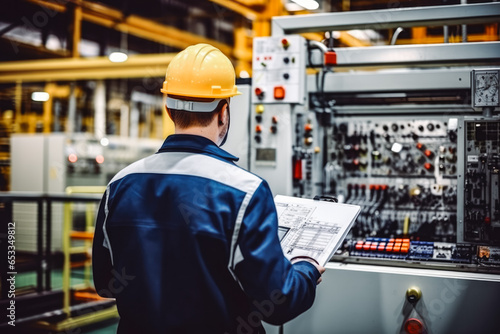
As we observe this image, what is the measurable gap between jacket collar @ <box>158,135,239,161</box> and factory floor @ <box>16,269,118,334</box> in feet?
10.4

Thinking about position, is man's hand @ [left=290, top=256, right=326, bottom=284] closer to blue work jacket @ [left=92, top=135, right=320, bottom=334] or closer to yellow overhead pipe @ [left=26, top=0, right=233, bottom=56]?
blue work jacket @ [left=92, top=135, right=320, bottom=334]

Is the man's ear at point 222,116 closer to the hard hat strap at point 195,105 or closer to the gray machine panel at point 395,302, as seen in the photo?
the hard hat strap at point 195,105

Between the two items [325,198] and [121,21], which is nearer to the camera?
[325,198]

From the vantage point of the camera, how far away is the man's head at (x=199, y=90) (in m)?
1.49

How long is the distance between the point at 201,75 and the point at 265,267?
1.98 ft

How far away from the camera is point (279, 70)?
2801 mm

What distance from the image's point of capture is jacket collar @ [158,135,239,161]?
4.77ft

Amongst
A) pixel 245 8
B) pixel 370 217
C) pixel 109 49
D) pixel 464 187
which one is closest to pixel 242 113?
pixel 370 217

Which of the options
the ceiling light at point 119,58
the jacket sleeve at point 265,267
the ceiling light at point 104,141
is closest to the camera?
the jacket sleeve at point 265,267

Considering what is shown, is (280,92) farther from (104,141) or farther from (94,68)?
(104,141)

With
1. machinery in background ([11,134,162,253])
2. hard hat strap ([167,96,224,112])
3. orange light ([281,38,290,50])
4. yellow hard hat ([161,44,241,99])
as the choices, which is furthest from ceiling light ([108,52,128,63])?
hard hat strap ([167,96,224,112])

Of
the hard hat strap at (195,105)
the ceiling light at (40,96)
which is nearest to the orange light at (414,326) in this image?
the hard hat strap at (195,105)

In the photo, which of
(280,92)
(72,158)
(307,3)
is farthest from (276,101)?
(72,158)

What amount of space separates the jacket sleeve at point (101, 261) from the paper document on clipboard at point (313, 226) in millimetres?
587
